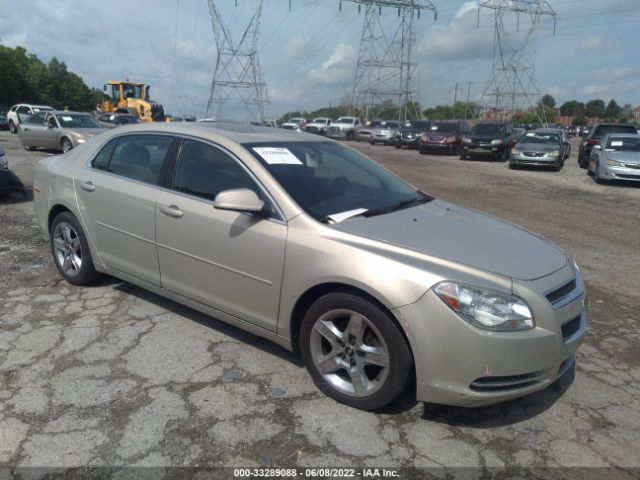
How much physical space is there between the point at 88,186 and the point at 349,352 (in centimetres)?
278

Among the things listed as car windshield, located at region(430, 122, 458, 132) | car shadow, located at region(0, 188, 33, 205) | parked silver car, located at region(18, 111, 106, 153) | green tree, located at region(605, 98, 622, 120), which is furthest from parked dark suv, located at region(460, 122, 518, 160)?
green tree, located at region(605, 98, 622, 120)

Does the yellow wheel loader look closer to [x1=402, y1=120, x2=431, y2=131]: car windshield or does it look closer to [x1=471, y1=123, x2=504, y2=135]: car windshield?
[x1=402, y1=120, x2=431, y2=131]: car windshield

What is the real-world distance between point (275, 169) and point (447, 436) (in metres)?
1.96

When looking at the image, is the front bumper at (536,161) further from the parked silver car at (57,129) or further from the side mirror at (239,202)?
the side mirror at (239,202)

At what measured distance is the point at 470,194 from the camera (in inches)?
477

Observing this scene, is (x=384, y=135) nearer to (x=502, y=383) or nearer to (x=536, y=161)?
(x=536, y=161)

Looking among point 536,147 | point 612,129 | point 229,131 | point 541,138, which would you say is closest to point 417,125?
point 541,138

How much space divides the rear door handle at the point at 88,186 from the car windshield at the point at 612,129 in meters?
20.6

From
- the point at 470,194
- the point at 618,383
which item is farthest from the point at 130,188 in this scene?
the point at 470,194

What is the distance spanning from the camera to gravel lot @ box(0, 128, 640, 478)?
8.51 ft

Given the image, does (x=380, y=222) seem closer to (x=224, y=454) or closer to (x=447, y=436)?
(x=447, y=436)

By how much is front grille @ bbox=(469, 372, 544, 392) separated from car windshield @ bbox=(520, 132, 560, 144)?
1830 cm

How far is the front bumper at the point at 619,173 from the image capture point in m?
13.8

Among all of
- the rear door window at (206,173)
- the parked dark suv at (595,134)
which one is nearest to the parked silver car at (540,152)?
the parked dark suv at (595,134)
